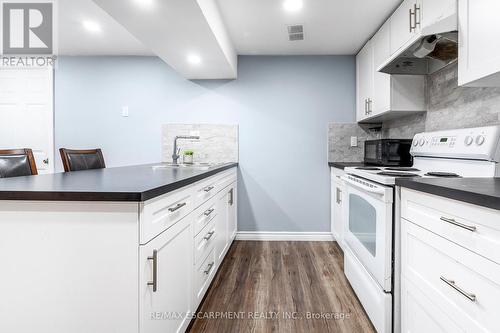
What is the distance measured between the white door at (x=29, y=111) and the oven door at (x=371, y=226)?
3.40m

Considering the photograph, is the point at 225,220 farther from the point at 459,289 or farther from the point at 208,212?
the point at 459,289

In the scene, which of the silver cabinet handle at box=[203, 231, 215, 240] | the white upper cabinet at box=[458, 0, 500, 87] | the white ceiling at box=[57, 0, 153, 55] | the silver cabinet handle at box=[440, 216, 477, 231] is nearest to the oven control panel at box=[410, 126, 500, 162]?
the white upper cabinet at box=[458, 0, 500, 87]

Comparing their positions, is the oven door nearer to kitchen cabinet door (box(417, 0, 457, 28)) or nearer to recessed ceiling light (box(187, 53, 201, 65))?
kitchen cabinet door (box(417, 0, 457, 28))

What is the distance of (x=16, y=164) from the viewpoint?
1671 millimetres

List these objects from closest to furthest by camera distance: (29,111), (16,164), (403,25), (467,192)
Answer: (467,192) → (16,164) → (403,25) → (29,111)

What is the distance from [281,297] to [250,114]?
2.02m

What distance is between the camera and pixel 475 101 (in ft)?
5.58

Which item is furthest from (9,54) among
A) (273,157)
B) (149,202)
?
(149,202)

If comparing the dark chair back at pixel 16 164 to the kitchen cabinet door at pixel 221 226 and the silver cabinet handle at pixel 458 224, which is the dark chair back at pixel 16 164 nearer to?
the kitchen cabinet door at pixel 221 226

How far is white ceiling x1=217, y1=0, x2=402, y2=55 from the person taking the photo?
2.18m

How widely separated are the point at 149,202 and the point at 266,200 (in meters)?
2.33

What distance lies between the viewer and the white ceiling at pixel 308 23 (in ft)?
7.14

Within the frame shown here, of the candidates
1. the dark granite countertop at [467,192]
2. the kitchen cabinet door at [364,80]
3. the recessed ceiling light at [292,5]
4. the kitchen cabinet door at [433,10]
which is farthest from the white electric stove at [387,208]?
the recessed ceiling light at [292,5]

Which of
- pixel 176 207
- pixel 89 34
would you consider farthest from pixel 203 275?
pixel 89 34
